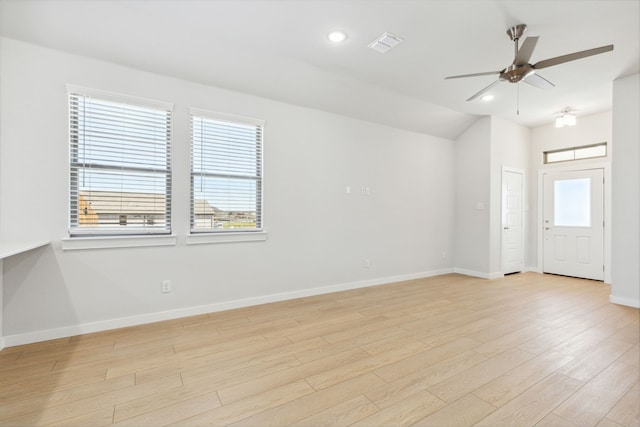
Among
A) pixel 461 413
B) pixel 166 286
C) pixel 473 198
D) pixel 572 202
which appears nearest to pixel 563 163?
pixel 572 202

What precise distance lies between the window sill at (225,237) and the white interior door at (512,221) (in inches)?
184

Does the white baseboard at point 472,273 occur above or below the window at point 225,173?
below

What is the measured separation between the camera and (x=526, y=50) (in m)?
2.64

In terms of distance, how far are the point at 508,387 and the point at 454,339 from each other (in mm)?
778

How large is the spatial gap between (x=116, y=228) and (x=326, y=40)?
2.95 meters

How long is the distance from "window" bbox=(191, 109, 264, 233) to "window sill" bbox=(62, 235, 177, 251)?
34 centimetres

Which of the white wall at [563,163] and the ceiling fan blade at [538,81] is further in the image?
the white wall at [563,163]

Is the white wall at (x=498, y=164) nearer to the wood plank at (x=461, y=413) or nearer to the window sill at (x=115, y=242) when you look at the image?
the wood plank at (x=461, y=413)

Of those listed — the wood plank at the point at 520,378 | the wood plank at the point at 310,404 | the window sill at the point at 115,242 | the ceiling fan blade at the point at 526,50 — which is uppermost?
the ceiling fan blade at the point at 526,50

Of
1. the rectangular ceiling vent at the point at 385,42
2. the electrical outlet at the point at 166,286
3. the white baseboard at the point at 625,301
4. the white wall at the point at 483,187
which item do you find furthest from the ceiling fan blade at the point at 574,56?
the electrical outlet at the point at 166,286

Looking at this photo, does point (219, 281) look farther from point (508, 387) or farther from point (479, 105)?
point (479, 105)

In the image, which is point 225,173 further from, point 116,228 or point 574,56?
point 574,56

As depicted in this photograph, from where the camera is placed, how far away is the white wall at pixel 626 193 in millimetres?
3828

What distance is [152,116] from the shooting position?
327 cm
